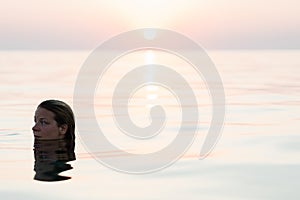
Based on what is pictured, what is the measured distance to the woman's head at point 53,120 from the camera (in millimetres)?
10609

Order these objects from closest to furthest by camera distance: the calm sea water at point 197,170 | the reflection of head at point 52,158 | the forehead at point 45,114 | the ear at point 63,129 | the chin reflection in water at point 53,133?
1. the calm sea water at point 197,170
2. the reflection of head at point 52,158
3. the chin reflection in water at point 53,133
4. the forehead at point 45,114
5. the ear at point 63,129

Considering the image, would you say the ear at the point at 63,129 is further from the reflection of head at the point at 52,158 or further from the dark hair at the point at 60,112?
the reflection of head at the point at 52,158

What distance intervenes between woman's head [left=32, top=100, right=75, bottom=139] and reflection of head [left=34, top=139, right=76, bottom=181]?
15 cm

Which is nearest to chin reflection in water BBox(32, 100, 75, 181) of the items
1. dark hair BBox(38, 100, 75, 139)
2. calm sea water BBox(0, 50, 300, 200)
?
dark hair BBox(38, 100, 75, 139)

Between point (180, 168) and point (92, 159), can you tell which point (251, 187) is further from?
point (92, 159)

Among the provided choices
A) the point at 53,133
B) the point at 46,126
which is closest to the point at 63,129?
the point at 53,133

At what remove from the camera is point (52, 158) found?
10055 mm

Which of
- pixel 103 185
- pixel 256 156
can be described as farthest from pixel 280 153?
pixel 103 185

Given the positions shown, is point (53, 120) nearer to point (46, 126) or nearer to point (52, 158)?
point (46, 126)

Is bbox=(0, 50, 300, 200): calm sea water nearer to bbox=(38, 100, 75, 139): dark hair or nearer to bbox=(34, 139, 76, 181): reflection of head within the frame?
bbox=(34, 139, 76, 181): reflection of head

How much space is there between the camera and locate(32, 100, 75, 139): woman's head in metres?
10.6

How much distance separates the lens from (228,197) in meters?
7.88

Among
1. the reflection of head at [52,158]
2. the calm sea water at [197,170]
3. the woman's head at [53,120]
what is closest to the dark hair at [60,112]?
the woman's head at [53,120]

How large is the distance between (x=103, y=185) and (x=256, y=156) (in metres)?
3.30
